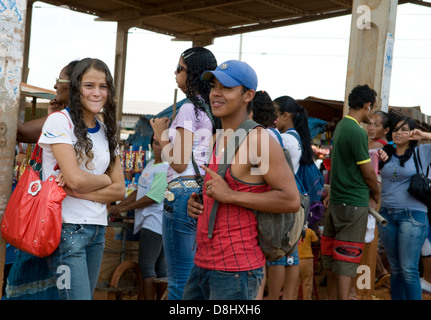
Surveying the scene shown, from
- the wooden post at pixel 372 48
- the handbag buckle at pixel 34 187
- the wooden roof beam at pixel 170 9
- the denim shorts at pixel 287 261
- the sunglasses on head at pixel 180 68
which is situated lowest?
the denim shorts at pixel 287 261

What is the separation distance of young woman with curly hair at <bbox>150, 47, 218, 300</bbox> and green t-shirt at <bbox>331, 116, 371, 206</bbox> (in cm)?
196

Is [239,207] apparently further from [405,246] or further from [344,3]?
[344,3]

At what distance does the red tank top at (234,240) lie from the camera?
2.77 meters

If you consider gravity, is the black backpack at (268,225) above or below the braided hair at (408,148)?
below

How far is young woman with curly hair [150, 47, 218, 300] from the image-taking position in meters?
3.61

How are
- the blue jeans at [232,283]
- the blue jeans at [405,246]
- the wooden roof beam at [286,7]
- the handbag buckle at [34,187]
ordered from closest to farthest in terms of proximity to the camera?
1. the blue jeans at [232,283]
2. the handbag buckle at [34,187]
3. the blue jeans at [405,246]
4. the wooden roof beam at [286,7]

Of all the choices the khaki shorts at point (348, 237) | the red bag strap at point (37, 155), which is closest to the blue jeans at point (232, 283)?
the red bag strap at point (37, 155)

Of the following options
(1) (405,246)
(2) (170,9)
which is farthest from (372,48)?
(2) (170,9)

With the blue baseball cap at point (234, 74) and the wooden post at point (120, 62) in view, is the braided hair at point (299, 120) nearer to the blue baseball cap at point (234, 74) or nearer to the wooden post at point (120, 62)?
the blue baseball cap at point (234, 74)

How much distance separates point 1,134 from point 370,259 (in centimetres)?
467

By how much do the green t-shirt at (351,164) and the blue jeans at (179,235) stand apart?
6.97ft

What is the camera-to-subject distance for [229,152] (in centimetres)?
284

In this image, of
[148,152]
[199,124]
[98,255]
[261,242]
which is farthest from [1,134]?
[148,152]

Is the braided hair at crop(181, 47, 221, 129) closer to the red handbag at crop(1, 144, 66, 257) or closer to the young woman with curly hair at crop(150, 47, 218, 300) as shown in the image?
the young woman with curly hair at crop(150, 47, 218, 300)
